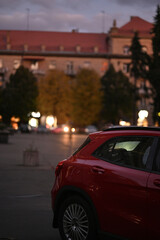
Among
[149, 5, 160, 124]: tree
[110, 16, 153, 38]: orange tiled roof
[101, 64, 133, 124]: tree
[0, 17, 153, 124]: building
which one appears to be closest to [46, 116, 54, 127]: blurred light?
[0, 17, 153, 124]: building

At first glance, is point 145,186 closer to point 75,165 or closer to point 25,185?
point 75,165

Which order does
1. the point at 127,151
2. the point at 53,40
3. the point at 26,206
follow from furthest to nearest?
the point at 53,40 < the point at 26,206 < the point at 127,151

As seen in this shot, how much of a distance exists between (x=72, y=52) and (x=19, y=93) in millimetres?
17245

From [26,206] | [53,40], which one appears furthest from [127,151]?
[53,40]

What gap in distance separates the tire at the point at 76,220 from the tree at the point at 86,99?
8710 cm

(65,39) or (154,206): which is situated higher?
(65,39)

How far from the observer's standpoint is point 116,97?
90500 millimetres

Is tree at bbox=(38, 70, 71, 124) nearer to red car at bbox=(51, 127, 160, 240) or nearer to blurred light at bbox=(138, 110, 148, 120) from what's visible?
blurred light at bbox=(138, 110, 148, 120)

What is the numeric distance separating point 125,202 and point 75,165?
0.98 meters

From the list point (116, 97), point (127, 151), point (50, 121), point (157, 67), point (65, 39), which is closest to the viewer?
point (127, 151)

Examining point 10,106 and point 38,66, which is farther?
point 38,66

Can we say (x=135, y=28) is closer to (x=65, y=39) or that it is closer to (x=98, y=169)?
(x=65, y=39)

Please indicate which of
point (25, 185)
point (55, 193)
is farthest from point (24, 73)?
point (55, 193)

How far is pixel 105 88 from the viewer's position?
9356 centimetres
